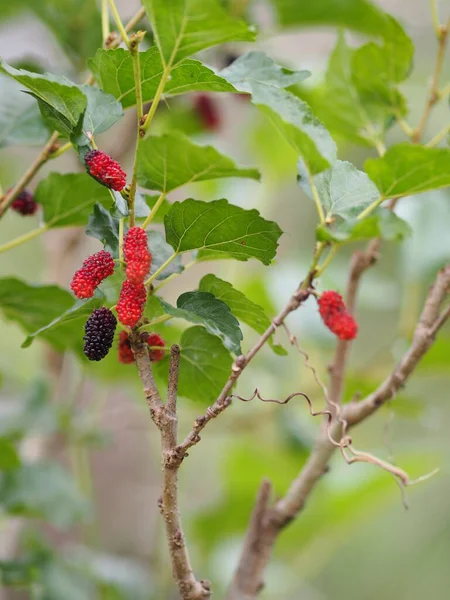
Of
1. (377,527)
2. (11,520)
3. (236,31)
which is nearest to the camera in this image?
(236,31)

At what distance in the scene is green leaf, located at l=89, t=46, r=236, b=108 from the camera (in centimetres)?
37

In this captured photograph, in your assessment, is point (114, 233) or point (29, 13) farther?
point (29, 13)

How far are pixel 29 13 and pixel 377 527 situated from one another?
5.75ft

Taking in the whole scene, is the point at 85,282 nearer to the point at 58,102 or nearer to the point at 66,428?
the point at 58,102

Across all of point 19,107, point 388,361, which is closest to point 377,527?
point 388,361

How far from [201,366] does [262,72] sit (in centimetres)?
17

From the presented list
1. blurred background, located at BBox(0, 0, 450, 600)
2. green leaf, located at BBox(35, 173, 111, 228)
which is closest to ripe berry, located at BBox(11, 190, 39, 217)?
green leaf, located at BBox(35, 173, 111, 228)

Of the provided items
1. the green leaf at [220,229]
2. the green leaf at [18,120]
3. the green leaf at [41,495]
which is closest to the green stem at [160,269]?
the green leaf at [220,229]

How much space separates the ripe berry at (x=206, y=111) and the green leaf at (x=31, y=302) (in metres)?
0.47

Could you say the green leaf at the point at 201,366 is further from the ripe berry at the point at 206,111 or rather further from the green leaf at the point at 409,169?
the ripe berry at the point at 206,111

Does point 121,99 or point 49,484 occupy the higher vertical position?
point 121,99

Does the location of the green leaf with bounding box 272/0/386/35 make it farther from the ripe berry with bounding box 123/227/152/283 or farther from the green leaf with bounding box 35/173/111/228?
the ripe berry with bounding box 123/227/152/283

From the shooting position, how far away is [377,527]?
2184 millimetres

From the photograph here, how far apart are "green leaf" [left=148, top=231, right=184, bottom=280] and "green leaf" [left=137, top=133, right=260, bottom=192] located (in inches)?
1.3
